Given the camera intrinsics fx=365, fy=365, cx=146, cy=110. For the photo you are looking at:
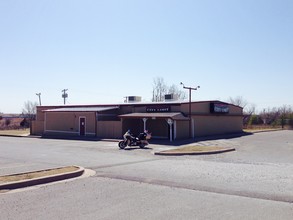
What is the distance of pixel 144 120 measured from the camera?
1236 inches

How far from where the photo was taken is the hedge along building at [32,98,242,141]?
3238 centimetres

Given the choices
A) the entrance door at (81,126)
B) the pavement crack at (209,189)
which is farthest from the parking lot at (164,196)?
the entrance door at (81,126)

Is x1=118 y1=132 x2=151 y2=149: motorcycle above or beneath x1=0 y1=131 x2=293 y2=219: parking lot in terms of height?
above

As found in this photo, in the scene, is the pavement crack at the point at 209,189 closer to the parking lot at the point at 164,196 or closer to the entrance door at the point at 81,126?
the parking lot at the point at 164,196

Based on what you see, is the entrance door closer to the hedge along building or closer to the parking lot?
the hedge along building

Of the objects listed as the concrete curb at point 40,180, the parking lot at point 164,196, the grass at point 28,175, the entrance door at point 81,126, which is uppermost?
the entrance door at point 81,126

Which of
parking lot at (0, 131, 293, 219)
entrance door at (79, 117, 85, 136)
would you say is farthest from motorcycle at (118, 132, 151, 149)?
entrance door at (79, 117, 85, 136)

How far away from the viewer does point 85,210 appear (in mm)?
7379

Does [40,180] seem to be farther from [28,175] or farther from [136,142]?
[136,142]

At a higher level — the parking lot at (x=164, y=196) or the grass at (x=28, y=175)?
the grass at (x=28, y=175)

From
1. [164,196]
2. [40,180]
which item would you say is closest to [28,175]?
[40,180]

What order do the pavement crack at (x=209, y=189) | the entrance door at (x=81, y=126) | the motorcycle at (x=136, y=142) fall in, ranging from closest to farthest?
the pavement crack at (x=209, y=189)
the motorcycle at (x=136, y=142)
the entrance door at (x=81, y=126)

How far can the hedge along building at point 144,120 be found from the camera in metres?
32.4

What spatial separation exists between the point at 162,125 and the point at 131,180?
74.2ft
